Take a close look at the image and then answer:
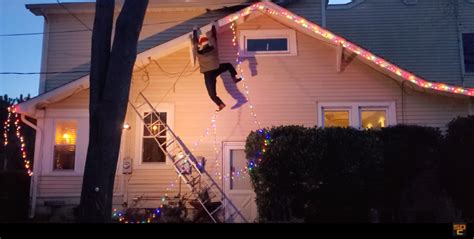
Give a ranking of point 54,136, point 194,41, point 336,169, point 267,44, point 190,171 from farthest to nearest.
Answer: point 267,44, point 54,136, point 190,171, point 194,41, point 336,169

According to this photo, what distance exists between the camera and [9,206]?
33.9 feet

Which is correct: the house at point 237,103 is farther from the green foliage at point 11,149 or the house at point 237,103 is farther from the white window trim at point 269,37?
the green foliage at point 11,149

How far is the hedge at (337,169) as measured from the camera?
8.83 meters

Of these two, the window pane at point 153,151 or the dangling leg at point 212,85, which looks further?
the window pane at point 153,151


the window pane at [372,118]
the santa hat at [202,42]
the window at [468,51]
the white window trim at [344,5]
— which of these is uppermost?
the white window trim at [344,5]

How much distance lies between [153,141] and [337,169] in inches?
161

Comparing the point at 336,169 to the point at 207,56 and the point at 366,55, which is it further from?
the point at 207,56

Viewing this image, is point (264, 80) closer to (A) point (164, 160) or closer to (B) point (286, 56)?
(B) point (286, 56)

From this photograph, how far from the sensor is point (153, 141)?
425 inches

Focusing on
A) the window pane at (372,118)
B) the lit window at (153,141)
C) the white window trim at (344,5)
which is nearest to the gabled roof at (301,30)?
the window pane at (372,118)

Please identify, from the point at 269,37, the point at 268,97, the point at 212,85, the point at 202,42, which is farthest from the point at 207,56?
the point at 269,37

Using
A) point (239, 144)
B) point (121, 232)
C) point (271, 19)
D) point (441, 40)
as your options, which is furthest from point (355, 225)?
point (441, 40)

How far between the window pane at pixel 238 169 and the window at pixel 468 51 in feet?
22.6

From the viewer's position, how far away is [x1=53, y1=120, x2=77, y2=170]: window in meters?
10.8
